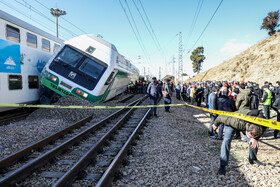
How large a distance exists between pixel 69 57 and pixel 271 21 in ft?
157

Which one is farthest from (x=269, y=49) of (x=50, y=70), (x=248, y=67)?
Answer: (x=50, y=70)

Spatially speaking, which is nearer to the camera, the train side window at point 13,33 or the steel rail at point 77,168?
the steel rail at point 77,168

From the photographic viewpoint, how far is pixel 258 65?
33.7m

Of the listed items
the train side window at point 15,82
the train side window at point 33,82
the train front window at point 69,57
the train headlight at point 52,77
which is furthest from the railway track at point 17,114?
the train front window at point 69,57

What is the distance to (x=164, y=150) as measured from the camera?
502cm

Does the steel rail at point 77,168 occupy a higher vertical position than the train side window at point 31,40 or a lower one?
lower

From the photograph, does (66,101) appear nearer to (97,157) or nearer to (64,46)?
(64,46)

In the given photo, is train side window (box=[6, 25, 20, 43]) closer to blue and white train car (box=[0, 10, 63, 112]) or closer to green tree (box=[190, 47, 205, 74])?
blue and white train car (box=[0, 10, 63, 112])

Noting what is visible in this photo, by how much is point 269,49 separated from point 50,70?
1536 inches

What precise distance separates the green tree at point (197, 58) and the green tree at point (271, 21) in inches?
873

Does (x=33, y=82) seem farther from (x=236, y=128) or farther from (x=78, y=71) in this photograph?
(x=236, y=128)

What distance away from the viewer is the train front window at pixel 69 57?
883 cm

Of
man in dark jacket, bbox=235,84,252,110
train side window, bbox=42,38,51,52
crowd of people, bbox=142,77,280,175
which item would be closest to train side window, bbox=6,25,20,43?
train side window, bbox=42,38,51,52

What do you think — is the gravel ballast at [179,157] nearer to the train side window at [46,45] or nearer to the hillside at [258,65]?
the train side window at [46,45]
